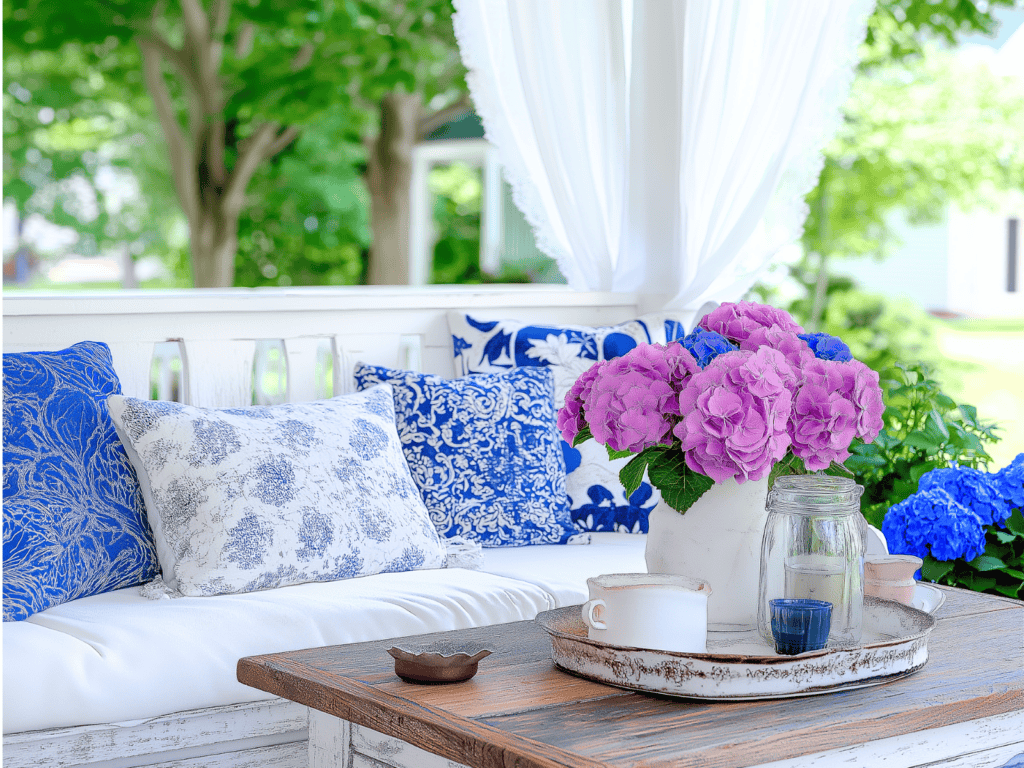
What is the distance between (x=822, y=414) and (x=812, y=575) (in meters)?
0.18

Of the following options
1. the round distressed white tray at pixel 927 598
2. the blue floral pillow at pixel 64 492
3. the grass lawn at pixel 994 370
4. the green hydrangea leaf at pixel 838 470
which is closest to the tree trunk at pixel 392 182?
the grass lawn at pixel 994 370

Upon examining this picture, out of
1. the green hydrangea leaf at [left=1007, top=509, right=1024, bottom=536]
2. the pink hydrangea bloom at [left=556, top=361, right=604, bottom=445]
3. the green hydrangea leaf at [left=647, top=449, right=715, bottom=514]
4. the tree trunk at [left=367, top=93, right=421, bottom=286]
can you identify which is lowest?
the green hydrangea leaf at [left=1007, top=509, right=1024, bottom=536]

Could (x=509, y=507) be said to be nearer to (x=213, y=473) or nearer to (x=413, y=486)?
(x=413, y=486)

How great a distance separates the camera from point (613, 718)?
1091 mm

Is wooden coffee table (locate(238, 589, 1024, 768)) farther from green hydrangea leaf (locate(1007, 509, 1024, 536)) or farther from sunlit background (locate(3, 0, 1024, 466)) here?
sunlit background (locate(3, 0, 1024, 466))

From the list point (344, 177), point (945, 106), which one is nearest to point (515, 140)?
point (945, 106)

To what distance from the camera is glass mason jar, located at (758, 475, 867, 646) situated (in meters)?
1.22

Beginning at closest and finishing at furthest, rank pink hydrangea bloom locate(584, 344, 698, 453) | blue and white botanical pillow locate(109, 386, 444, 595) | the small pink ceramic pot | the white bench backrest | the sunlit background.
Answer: pink hydrangea bloom locate(584, 344, 698, 453), the small pink ceramic pot, blue and white botanical pillow locate(109, 386, 444, 595), the white bench backrest, the sunlit background

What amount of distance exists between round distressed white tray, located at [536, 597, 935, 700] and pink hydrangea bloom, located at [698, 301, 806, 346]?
0.37 metres

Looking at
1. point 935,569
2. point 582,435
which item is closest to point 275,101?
point 935,569

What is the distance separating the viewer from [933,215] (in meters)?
6.59

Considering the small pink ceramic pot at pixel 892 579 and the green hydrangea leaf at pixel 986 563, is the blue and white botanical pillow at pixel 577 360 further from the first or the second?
the small pink ceramic pot at pixel 892 579

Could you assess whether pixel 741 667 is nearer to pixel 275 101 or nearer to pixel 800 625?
pixel 800 625

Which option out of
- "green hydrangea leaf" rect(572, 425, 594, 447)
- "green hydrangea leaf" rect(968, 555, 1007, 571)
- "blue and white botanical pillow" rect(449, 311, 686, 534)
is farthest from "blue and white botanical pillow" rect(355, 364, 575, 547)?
"green hydrangea leaf" rect(572, 425, 594, 447)
